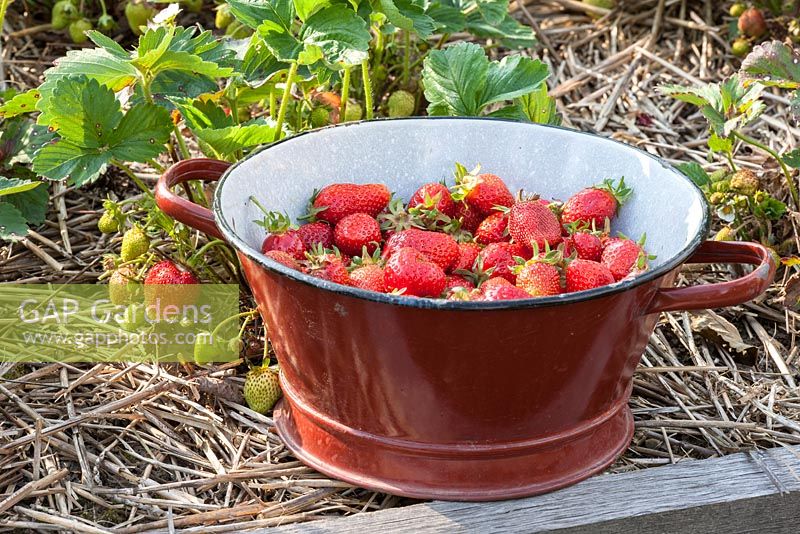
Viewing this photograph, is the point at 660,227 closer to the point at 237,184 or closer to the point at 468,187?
the point at 468,187

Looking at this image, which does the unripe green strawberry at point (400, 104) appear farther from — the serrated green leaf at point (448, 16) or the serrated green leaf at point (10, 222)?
the serrated green leaf at point (10, 222)

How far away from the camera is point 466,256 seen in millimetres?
1550

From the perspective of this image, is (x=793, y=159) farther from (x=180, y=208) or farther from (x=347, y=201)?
(x=180, y=208)

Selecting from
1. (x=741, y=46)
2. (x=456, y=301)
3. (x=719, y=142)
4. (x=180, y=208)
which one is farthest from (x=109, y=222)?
(x=741, y=46)

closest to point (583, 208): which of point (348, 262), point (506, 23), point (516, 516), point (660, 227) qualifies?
point (660, 227)

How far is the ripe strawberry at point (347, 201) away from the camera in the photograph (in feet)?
5.38

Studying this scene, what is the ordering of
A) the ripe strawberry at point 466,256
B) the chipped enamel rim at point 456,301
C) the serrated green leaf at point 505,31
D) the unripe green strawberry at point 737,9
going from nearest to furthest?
the chipped enamel rim at point 456,301 → the ripe strawberry at point 466,256 → the serrated green leaf at point 505,31 → the unripe green strawberry at point 737,9

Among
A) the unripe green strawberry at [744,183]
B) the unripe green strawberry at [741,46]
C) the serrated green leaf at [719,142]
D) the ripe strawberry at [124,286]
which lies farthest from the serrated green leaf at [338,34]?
the unripe green strawberry at [741,46]

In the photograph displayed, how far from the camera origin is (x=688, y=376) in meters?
1.82

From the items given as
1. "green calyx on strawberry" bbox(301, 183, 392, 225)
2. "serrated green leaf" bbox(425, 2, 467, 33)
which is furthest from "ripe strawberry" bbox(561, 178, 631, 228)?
"serrated green leaf" bbox(425, 2, 467, 33)

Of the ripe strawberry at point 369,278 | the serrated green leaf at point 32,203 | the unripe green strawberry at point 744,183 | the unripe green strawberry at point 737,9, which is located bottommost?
the serrated green leaf at point 32,203

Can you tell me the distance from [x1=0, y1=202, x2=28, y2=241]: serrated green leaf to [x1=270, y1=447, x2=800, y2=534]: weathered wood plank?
81cm

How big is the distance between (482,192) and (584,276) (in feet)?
1.09

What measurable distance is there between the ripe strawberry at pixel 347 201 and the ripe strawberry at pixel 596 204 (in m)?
0.32
